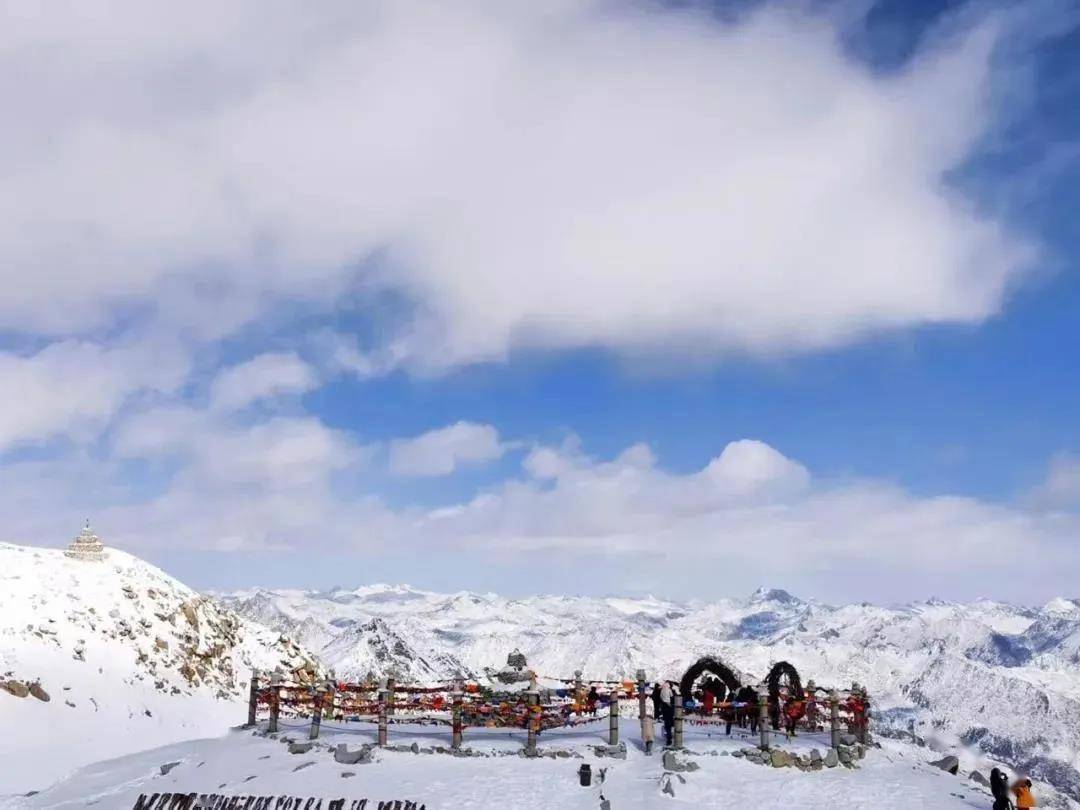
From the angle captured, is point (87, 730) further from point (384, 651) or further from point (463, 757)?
point (384, 651)

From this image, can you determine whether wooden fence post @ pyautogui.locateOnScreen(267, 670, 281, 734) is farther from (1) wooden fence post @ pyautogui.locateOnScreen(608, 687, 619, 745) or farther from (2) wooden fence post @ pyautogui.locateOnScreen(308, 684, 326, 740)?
(1) wooden fence post @ pyautogui.locateOnScreen(608, 687, 619, 745)

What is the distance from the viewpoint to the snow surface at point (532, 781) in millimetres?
22094

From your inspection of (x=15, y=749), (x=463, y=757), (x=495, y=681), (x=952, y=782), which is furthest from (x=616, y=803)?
(x=15, y=749)

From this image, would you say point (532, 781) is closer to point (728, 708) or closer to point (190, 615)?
point (728, 708)

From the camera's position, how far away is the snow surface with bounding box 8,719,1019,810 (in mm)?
22094

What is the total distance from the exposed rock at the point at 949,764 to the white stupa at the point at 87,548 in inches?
2157

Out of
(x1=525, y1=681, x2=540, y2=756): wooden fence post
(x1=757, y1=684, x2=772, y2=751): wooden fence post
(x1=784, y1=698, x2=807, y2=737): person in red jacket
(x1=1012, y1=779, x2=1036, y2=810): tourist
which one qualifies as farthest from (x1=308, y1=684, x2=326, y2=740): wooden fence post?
(x1=1012, y1=779, x2=1036, y2=810): tourist

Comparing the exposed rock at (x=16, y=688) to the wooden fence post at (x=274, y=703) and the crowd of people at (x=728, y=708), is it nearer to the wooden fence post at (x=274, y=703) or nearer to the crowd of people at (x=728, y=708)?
the wooden fence post at (x=274, y=703)

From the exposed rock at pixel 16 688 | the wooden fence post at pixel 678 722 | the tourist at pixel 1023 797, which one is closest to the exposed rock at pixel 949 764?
the tourist at pixel 1023 797

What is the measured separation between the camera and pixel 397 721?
29.6 metres

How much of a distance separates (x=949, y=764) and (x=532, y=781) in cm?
1304

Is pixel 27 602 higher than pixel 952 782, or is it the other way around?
pixel 27 602

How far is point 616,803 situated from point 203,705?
1536 inches

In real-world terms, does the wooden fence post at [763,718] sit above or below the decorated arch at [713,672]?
below
